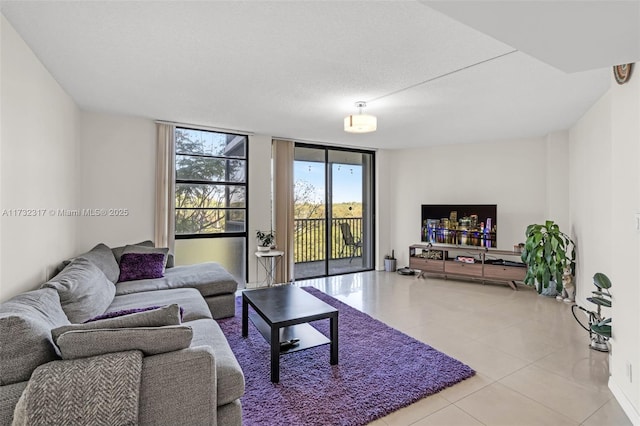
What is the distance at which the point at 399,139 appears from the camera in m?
5.41

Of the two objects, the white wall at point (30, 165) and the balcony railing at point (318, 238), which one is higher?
the white wall at point (30, 165)

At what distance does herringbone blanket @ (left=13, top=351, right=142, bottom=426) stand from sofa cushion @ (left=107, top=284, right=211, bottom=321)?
114 cm

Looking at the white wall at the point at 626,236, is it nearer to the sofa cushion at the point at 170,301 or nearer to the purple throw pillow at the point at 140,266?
the sofa cushion at the point at 170,301

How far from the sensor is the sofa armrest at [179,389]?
4.67ft

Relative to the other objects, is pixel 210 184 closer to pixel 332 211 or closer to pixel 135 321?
pixel 332 211

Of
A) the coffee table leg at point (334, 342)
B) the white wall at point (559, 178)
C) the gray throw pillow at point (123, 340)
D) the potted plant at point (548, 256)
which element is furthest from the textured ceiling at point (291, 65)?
the coffee table leg at point (334, 342)

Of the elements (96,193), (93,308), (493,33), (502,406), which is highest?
(493,33)

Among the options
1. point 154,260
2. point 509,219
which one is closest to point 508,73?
point 509,219

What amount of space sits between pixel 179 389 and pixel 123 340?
348 mm

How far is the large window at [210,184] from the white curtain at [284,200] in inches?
20.5

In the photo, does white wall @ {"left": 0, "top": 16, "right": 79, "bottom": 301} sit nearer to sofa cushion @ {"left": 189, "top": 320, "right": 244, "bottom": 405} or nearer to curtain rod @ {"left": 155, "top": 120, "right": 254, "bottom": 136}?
curtain rod @ {"left": 155, "top": 120, "right": 254, "bottom": 136}

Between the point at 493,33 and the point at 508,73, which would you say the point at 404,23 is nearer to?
Result: the point at 493,33

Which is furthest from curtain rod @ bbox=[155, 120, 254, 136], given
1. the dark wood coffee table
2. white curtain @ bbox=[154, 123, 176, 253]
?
the dark wood coffee table

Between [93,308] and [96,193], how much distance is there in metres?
2.16
